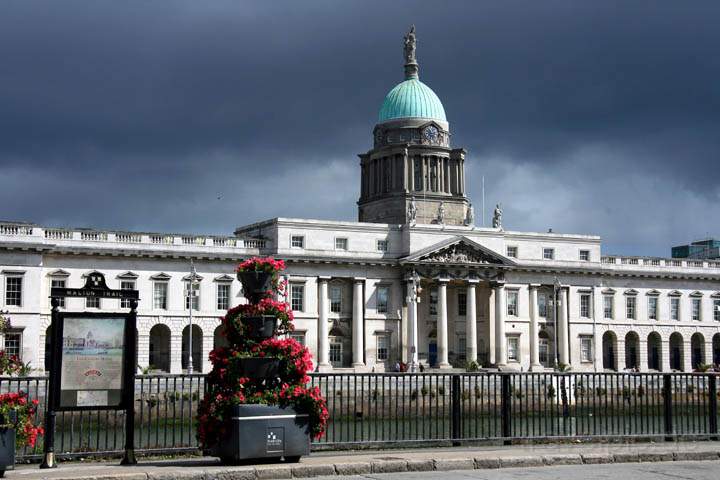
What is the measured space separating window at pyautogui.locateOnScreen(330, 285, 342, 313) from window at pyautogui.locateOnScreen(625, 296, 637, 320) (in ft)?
87.0

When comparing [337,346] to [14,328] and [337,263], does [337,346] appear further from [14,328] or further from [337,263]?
[14,328]

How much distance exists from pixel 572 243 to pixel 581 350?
8820 millimetres

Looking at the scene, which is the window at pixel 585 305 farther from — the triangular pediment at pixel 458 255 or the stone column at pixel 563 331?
the triangular pediment at pixel 458 255

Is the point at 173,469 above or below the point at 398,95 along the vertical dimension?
below

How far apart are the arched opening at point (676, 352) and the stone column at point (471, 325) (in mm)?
21981

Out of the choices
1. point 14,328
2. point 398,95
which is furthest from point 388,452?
point 398,95

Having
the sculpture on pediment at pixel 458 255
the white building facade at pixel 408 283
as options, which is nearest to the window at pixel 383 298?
the white building facade at pixel 408 283

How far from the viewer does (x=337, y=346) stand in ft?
266

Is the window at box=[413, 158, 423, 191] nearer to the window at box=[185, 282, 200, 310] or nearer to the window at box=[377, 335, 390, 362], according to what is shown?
the window at box=[377, 335, 390, 362]

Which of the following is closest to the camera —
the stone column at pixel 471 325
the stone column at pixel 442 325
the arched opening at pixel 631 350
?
the stone column at pixel 442 325

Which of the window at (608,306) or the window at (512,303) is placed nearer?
the window at (512,303)

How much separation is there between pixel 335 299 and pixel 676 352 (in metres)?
33.6

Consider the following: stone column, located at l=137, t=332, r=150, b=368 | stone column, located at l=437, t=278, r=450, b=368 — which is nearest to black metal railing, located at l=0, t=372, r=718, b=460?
stone column, located at l=137, t=332, r=150, b=368

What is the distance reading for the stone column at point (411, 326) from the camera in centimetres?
8025
